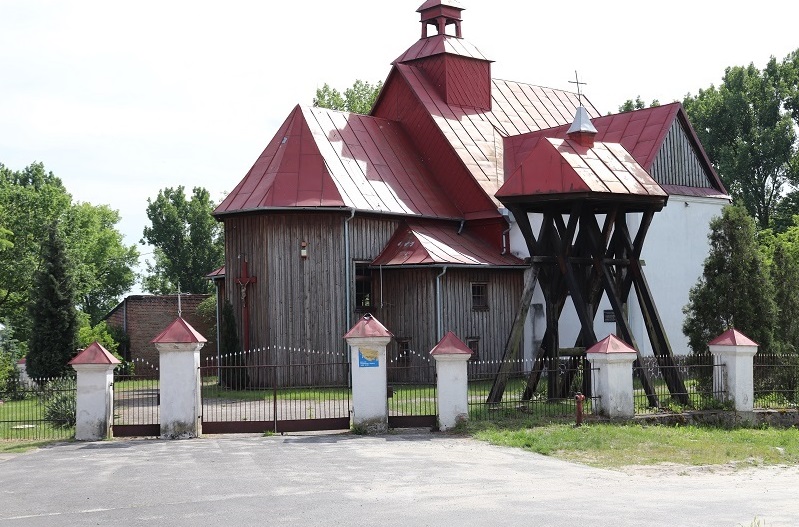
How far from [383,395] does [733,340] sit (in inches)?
288

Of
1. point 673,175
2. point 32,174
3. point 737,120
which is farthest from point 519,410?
point 32,174

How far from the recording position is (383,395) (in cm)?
1883

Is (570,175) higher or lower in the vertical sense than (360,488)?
higher

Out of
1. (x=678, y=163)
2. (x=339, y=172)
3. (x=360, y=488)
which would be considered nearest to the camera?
(x=360, y=488)

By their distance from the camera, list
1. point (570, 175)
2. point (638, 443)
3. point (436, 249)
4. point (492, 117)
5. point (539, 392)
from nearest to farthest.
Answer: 1. point (638, 443)
2. point (570, 175)
3. point (539, 392)
4. point (436, 249)
5. point (492, 117)

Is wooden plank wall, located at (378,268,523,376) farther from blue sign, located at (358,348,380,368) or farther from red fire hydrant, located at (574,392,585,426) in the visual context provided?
blue sign, located at (358,348,380,368)

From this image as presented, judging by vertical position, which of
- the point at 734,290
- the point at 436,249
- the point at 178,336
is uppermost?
the point at 436,249

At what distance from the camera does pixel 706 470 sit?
15.3 metres

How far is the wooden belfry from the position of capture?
841 inches

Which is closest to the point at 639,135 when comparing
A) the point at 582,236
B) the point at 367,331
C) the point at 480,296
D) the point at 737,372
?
the point at 480,296

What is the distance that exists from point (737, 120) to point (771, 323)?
3073 centimetres

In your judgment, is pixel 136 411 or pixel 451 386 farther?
pixel 136 411

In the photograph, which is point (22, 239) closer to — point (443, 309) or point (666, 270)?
point (443, 309)

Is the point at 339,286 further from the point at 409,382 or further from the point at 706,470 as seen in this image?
the point at 706,470
